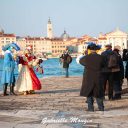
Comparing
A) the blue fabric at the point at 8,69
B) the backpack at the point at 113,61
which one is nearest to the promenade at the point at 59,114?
the backpack at the point at 113,61

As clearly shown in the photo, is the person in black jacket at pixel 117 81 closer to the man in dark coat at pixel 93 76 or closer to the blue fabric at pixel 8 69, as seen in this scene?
the man in dark coat at pixel 93 76

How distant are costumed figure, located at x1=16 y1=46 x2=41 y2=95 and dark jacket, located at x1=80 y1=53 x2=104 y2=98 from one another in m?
4.84

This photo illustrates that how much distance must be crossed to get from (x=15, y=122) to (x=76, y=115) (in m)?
1.43

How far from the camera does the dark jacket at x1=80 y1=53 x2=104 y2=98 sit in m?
10.2

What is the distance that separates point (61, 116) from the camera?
Answer: 936cm

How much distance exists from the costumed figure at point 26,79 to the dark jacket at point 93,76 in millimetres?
4839

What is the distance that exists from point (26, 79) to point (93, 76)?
5.01m

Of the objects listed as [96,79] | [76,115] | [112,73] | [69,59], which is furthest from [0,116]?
[69,59]

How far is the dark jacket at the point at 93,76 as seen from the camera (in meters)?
10.2

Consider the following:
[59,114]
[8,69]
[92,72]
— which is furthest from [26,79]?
[59,114]

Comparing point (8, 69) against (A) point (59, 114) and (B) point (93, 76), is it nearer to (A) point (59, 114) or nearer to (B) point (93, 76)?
(B) point (93, 76)

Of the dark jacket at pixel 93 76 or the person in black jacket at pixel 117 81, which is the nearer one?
the dark jacket at pixel 93 76

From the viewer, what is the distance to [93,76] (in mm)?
10164

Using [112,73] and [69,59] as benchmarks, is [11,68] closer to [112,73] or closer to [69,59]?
[112,73]
